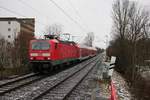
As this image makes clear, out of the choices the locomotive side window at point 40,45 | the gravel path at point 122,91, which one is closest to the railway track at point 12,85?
the gravel path at point 122,91

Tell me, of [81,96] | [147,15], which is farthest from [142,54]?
[81,96]

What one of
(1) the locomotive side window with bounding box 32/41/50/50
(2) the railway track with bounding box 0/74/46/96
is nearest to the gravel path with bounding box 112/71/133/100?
(2) the railway track with bounding box 0/74/46/96

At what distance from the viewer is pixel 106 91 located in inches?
560

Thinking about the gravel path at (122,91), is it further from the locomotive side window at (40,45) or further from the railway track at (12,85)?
the locomotive side window at (40,45)

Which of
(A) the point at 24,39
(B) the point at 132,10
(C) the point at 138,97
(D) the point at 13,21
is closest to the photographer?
(C) the point at 138,97

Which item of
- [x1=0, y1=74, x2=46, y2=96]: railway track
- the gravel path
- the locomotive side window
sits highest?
the locomotive side window

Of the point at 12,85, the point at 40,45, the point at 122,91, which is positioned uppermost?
the point at 40,45

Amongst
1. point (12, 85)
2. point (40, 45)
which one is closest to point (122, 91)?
point (12, 85)

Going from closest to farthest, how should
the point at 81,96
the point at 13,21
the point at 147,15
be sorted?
the point at 81,96 → the point at 147,15 → the point at 13,21

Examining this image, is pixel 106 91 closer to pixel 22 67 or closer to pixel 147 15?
pixel 22 67

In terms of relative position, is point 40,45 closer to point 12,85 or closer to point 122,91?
point 12,85

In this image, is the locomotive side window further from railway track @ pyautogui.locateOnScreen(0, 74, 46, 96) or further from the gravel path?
the gravel path

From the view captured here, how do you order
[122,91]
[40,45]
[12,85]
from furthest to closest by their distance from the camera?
[40,45] < [122,91] < [12,85]

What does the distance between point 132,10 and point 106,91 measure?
24133 millimetres
